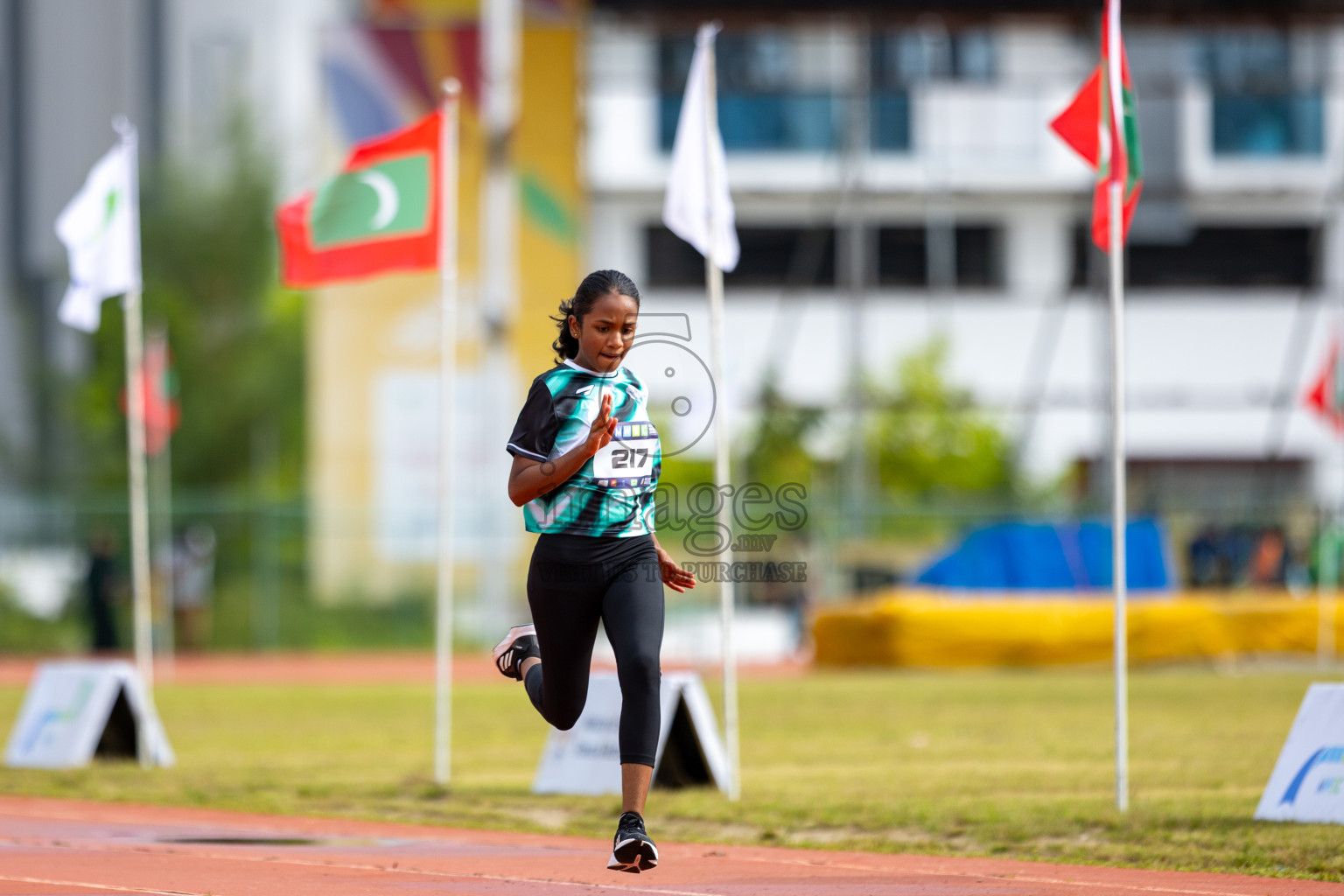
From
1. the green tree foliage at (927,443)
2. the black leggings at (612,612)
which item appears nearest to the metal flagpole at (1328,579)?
the green tree foliage at (927,443)

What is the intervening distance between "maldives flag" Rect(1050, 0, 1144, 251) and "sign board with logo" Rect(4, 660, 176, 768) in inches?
287

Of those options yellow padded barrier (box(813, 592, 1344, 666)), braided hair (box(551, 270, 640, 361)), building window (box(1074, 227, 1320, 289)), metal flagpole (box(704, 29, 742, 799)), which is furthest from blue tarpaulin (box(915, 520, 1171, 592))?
braided hair (box(551, 270, 640, 361))

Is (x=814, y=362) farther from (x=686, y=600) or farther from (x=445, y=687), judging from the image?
(x=445, y=687)

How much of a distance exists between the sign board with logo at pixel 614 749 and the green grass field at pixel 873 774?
0.61ft

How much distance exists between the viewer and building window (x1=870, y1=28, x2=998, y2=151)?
1668 inches

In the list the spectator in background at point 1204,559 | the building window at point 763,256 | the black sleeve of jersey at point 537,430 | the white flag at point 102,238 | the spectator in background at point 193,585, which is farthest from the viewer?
the building window at point 763,256

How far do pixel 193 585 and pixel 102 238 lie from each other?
59.4 ft

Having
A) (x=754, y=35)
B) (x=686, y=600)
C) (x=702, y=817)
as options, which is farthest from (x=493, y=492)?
(x=702, y=817)

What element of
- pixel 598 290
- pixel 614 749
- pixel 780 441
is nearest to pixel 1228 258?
pixel 780 441

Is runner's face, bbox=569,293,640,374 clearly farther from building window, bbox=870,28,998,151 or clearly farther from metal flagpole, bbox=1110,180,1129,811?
building window, bbox=870,28,998,151

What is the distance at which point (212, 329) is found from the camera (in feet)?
142

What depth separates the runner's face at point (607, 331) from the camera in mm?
6918

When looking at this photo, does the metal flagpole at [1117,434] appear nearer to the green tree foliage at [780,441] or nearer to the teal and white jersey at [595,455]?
the teal and white jersey at [595,455]

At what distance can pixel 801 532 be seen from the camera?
32688 millimetres
